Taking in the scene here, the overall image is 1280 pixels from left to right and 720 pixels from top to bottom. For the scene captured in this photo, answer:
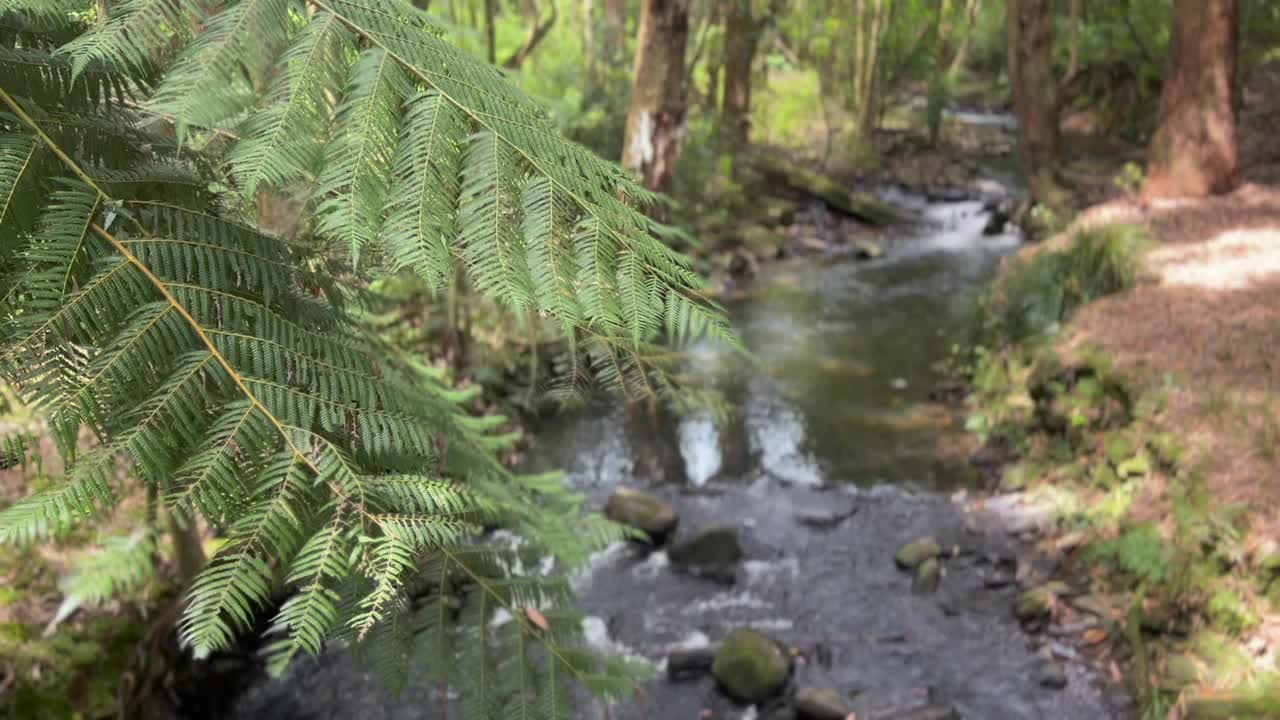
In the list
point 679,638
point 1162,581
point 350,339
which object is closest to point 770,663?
point 679,638

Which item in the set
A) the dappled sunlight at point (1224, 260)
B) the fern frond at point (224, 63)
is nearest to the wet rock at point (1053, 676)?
the dappled sunlight at point (1224, 260)

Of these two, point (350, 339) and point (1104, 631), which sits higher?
point (350, 339)

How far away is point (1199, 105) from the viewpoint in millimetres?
9984

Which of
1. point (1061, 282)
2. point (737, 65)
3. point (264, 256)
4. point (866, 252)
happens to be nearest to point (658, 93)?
point (1061, 282)

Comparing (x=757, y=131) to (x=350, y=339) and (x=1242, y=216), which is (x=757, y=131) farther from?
(x=350, y=339)

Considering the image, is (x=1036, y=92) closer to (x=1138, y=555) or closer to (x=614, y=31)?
(x=614, y=31)

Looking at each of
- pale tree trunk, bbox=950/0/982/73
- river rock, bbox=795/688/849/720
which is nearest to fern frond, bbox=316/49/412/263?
Answer: river rock, bbox=795/688/849/720

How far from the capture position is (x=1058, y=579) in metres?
5.80

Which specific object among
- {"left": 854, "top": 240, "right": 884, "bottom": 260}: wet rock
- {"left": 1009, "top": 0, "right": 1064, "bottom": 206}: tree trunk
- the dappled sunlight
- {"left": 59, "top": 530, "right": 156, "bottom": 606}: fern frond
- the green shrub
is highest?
{"left": 1009, "top": 0, "right": 1064, "bottom": 206}: tree trunk

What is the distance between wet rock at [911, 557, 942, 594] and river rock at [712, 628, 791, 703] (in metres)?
1.36

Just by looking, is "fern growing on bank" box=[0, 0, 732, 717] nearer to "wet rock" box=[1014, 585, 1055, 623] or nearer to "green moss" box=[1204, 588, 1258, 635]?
"green moss" box=[1204, 588, 1258, 635]

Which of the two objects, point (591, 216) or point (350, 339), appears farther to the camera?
point (350, 339)

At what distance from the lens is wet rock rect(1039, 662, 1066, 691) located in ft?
15.9

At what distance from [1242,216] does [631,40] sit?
445 inches
